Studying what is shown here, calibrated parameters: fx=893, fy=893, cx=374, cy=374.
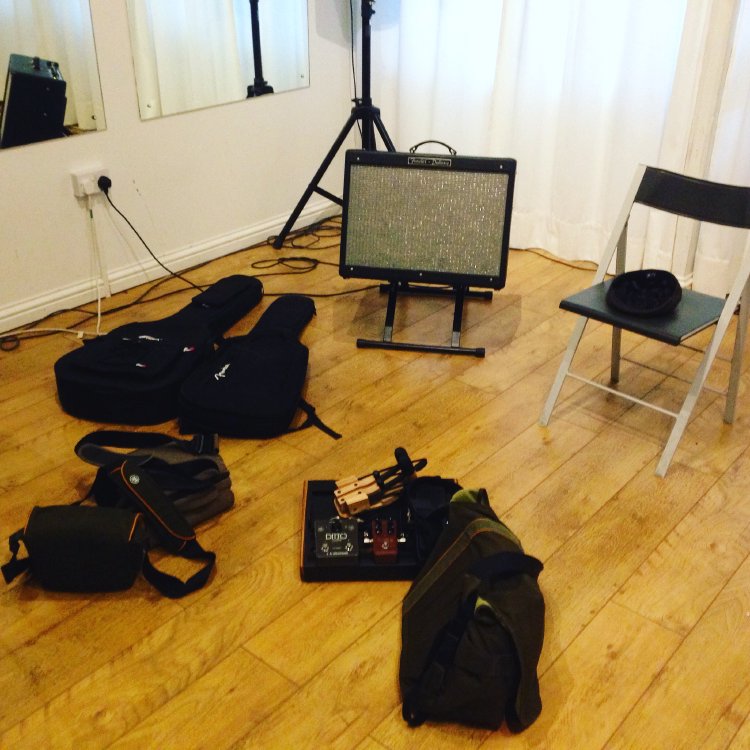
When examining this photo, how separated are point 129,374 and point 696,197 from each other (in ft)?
5.44

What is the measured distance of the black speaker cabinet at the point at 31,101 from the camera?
2891mm

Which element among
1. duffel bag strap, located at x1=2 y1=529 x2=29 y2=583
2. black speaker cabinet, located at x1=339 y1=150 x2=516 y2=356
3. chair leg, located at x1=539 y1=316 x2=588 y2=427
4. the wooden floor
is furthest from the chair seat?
duffel bag strap, located at x1=2 y1=529 x2=29 y2=583

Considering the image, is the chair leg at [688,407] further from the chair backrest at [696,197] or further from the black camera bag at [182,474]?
the black camera bag at [182,474]

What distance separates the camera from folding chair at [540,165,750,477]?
2299mm

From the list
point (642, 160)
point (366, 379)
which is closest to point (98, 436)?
point (366, 379)

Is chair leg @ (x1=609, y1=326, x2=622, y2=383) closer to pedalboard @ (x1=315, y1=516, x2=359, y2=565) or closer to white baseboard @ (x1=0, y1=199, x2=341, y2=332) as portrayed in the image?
pedalboard @ (x1=315, y1=516, x2=359, y2=565)

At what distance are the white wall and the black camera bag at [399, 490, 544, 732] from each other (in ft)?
6.73

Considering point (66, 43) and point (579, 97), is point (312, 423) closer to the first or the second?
point (66, 43)

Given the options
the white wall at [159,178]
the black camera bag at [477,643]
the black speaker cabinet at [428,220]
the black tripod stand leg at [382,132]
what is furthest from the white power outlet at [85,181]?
the black camera bag at [477,643]

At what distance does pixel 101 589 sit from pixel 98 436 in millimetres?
502

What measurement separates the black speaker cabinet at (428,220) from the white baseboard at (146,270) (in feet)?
2.97

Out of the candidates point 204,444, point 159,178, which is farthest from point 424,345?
point 159,178

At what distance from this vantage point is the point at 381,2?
12.7 feet

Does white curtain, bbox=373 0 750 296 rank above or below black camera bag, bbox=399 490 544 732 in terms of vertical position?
above
